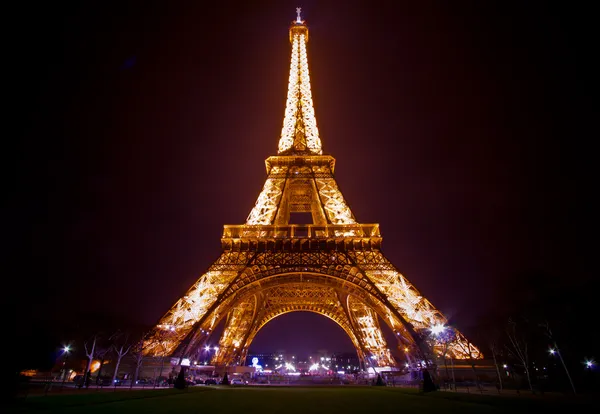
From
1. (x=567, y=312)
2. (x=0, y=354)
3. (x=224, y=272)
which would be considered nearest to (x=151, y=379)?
(x=224, y=272)

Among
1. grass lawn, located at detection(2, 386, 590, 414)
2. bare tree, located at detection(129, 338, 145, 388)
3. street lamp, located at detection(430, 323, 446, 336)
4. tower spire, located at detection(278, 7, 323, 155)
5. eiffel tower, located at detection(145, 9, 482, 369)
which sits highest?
tower spire, located at detection(278, 7, 323, 155)

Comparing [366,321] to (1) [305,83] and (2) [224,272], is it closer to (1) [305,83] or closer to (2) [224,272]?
(2) [224,272]

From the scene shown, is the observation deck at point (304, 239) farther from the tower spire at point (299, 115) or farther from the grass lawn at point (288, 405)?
the grass lawn at point (288, 405)

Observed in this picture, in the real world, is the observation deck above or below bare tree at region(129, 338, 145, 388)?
above

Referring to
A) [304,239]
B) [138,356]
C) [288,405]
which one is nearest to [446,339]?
[304,239]

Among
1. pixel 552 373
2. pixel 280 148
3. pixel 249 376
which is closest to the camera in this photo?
pixel 552 373

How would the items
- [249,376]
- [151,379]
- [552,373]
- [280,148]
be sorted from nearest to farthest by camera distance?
[552,373], [151,379], [249,376], [280,148]

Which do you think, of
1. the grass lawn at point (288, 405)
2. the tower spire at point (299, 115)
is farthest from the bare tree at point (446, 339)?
the tower spire at point (299, 115)

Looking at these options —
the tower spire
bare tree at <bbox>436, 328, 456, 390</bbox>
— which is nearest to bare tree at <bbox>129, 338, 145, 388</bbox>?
bare tree at <bbox>436, 328, 456, 390</bbox>

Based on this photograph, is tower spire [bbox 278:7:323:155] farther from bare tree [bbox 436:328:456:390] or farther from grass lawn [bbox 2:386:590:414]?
grass lawn [bbox 2:386:590:414]
